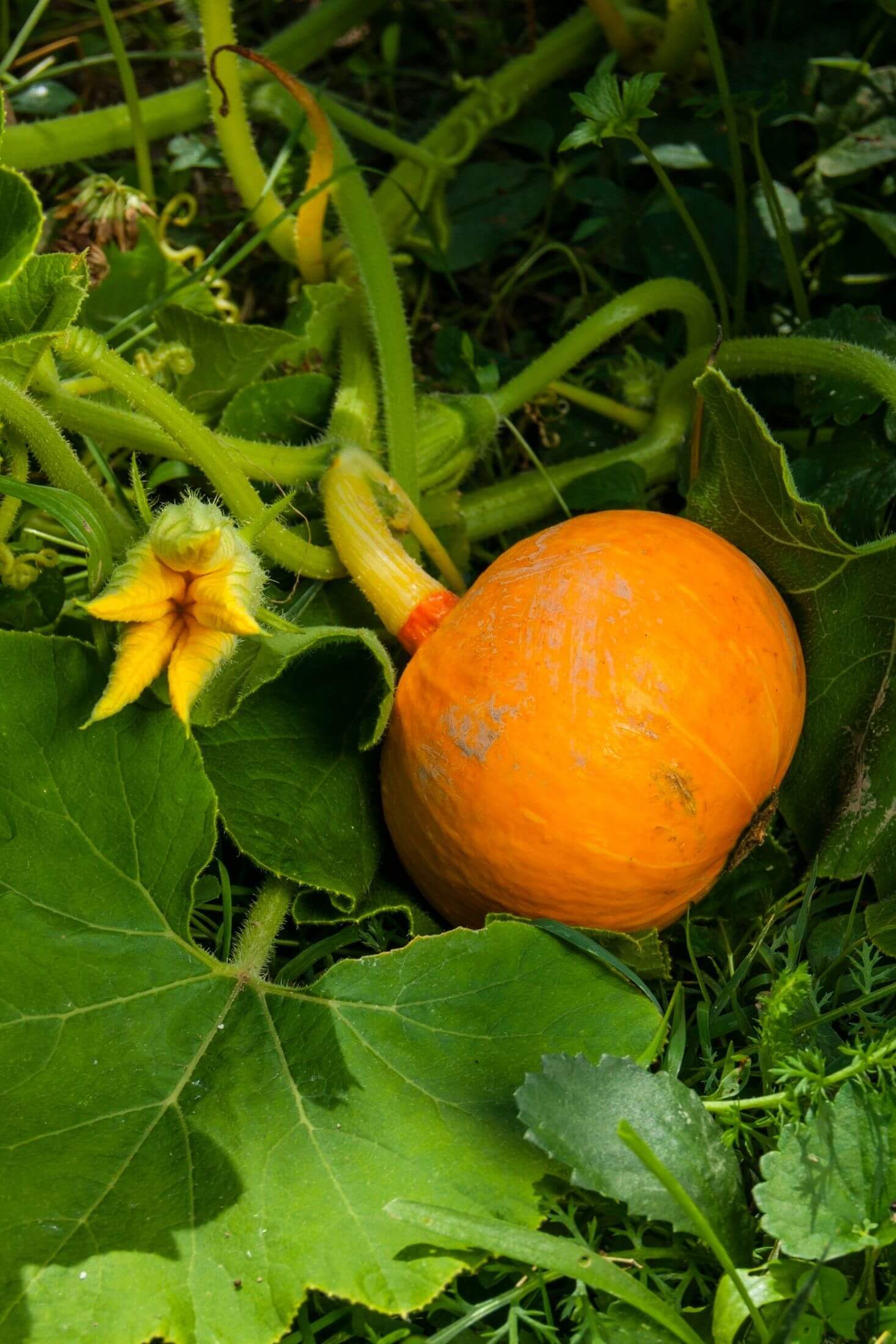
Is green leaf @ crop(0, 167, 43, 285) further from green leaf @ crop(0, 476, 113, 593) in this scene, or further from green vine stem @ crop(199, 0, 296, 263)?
green vine stem @ crop(199, 0, 296, 263)

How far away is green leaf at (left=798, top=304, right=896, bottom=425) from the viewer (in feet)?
5.75

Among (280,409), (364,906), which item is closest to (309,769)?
(364,906)

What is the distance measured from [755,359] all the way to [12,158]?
1.18m

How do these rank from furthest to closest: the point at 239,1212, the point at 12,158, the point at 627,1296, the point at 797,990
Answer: the point at 12,158 → the point at 797,990 → the point at 239,1212 → the point at 627,1296

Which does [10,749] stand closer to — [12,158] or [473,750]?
[473,750]

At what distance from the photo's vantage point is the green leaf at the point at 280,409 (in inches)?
74.0

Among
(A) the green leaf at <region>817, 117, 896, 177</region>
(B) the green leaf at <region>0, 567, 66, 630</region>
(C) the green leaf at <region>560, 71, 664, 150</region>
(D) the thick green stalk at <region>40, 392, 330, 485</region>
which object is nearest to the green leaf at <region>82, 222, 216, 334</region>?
(D) the thick green stalk at <region>40, 392, 330, 485</region>

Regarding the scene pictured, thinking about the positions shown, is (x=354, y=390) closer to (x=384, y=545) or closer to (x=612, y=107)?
(x=384, y=545)

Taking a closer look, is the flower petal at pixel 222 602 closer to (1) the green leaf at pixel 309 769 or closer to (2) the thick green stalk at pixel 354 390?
(1) the green leaf at pixel 309 769

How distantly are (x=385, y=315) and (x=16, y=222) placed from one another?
26.6 inches

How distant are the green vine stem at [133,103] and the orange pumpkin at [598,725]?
3.34 ft

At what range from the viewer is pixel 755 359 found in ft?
5.79

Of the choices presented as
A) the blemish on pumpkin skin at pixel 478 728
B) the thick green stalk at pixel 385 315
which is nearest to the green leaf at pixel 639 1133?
the blemish on pumpkin skin at pixel 478 728

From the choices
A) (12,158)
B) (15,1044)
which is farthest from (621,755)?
(12,158)
